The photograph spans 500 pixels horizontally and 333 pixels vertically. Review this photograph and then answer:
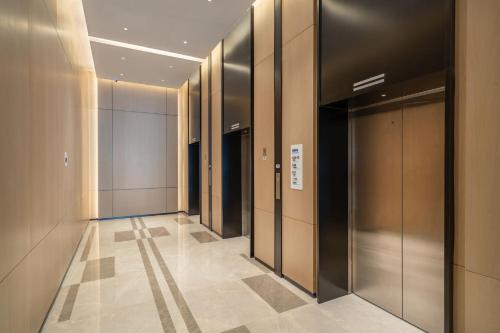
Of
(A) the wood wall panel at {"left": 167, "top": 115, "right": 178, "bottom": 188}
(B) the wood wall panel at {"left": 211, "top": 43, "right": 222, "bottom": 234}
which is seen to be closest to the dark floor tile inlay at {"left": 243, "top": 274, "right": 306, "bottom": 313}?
(B) the wood wall panel at {"left": 211, "top": 43, "right": 222, "bottom": 234}

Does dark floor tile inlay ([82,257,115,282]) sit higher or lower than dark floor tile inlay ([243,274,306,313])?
lower

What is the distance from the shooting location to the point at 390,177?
3385 mm

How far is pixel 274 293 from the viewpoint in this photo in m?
3.87

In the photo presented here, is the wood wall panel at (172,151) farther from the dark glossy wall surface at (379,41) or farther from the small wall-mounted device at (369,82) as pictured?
the small wall-mounted device at (369,82)

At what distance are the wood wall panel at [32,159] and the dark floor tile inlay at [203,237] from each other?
113 inches

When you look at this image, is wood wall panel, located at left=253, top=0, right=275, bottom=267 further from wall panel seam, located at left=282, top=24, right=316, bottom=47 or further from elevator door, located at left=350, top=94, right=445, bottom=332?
elevator door, located at left=350, top=94, right=445, bottom=332

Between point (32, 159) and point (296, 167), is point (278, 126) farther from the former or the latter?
point (32, 159)

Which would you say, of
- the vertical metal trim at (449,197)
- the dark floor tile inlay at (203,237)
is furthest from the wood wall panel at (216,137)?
the vertical metal trim at (449,197)

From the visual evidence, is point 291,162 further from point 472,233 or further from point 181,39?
point 181,39

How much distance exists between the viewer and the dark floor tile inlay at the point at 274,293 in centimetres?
354

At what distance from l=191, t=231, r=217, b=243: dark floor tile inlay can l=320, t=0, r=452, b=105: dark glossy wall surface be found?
15.1 feet

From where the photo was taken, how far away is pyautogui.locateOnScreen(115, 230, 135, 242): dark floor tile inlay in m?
6.86

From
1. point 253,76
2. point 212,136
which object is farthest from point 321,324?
point 212,136

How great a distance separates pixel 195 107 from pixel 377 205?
684 cm
